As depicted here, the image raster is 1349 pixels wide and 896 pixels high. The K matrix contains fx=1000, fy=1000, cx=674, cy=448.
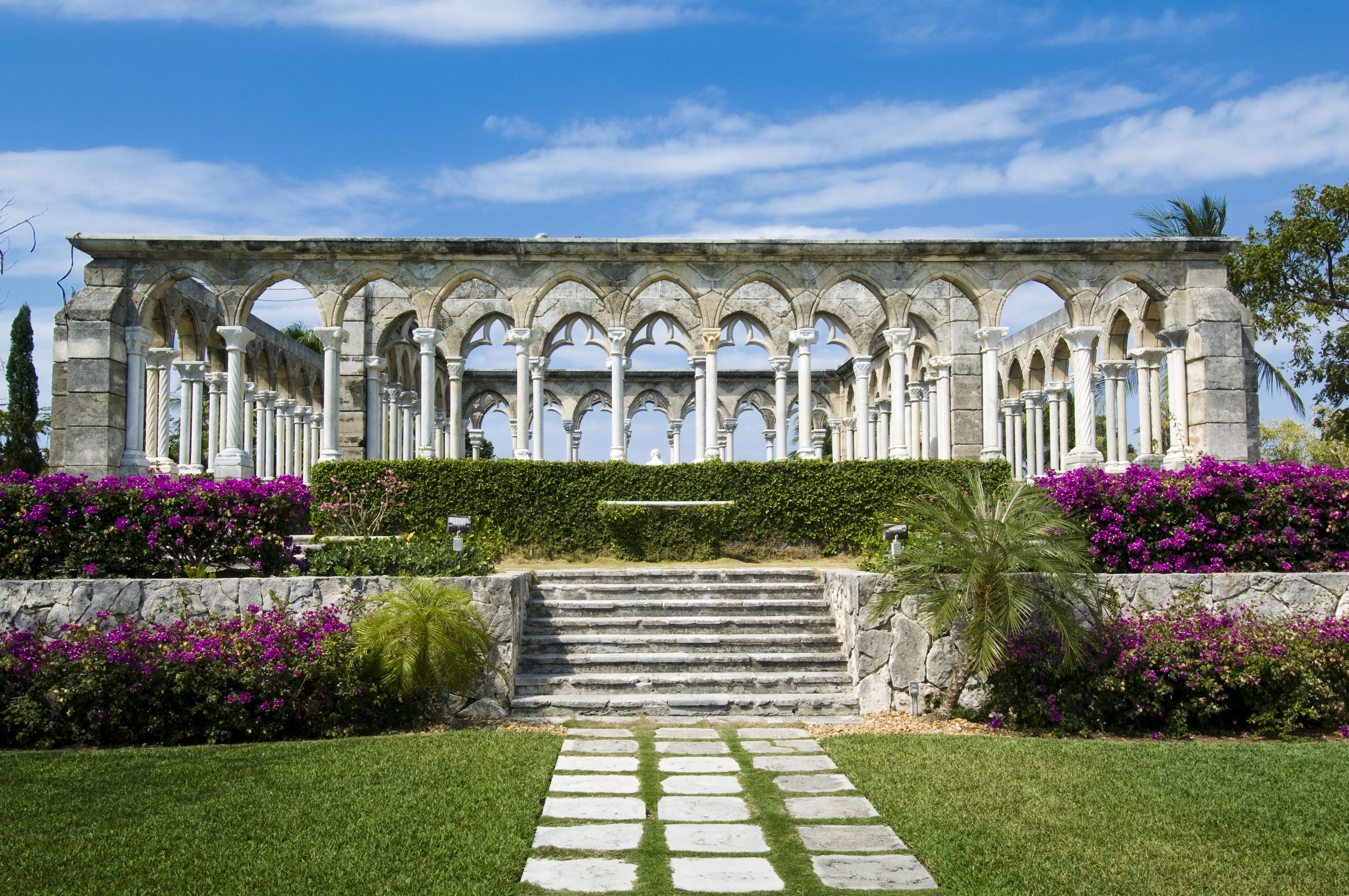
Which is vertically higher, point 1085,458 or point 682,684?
point 1085,458

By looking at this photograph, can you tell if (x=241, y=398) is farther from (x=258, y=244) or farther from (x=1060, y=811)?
(x=1060, y=811)

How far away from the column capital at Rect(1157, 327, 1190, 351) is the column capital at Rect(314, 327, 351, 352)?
14077mm

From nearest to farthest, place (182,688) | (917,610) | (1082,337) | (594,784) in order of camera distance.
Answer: (594,784) < (182,688) < (917,610) < (1082,337)

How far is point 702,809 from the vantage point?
18.4 ft

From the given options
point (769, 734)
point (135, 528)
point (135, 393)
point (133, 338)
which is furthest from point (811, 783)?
point (133, 338)

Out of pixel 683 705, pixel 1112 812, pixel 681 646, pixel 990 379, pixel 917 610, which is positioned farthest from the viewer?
pixel 990 379

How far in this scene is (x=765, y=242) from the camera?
55.9 ft

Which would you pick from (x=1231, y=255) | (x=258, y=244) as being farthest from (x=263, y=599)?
(x=1231, y=255)

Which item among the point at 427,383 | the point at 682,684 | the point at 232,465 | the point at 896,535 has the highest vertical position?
the point at 427,383

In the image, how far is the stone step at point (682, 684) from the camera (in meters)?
8.70

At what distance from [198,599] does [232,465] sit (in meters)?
8.32

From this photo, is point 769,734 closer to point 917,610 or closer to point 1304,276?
point 917,610

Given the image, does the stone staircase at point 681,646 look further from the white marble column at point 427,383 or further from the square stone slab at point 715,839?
the white marble column at point 427,383

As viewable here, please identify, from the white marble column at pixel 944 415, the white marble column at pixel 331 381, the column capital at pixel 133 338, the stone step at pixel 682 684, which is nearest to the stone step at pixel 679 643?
the stone step at pixel 682 684
